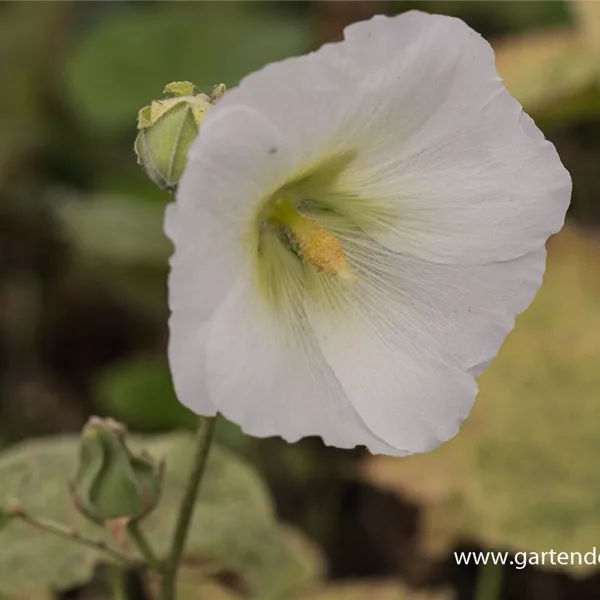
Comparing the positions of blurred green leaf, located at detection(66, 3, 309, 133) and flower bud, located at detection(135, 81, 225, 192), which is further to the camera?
blurred green leaf, located at detection(66, 3, 309, 133)

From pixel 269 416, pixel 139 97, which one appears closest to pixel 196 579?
pixel 269 416

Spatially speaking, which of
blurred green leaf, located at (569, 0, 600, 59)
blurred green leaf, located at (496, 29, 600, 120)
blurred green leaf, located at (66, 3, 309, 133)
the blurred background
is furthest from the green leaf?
blurred green leaf, located at (66, 3, 309, 133)

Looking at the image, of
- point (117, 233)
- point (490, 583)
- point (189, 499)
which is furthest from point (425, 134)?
point (117, 233)

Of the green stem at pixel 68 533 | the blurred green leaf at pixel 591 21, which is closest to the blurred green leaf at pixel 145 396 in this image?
the green stem at pixel 68 533

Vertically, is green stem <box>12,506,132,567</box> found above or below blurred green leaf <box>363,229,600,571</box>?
above

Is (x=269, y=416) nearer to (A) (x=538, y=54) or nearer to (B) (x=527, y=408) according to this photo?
(B) (x=527, y=408)

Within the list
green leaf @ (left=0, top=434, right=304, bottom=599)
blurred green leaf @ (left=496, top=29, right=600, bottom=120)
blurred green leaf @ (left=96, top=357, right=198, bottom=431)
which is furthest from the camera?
blurred green leaf @ (left=96, top=357, right=198, bottom=431)

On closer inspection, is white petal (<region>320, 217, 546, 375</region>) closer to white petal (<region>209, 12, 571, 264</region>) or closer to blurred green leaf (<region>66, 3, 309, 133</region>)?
white petal (<region>209, 12, 571, 264</region>)

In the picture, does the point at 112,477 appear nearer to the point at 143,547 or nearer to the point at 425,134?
the point at 143,547
